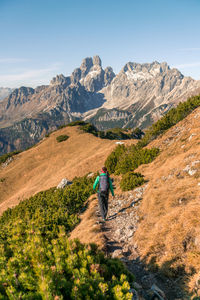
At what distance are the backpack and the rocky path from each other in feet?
5.88

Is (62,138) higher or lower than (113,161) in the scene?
higher

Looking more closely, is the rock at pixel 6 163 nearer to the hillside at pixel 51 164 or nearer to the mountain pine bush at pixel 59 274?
the hillside at pixel 51 164

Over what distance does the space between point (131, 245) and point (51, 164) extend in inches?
1511

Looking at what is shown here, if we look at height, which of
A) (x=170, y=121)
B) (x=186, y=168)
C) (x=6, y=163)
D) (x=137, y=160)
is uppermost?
(x=6, y=163)

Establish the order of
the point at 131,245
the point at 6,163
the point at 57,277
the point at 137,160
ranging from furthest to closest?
the point at 6,163 → the point at 137,160 → the point at 131,245 → the point at 57,277

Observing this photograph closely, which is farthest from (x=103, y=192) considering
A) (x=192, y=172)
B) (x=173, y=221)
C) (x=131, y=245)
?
(x=192, y=172)

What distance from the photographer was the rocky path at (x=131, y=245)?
4680mm

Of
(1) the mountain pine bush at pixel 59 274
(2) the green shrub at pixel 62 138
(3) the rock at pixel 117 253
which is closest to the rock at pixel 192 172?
(3) the rock at pixel 117 253

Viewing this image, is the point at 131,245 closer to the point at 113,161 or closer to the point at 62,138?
the point at 113,161

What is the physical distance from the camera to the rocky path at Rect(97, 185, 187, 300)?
4.68m

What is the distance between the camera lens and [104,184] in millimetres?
10414

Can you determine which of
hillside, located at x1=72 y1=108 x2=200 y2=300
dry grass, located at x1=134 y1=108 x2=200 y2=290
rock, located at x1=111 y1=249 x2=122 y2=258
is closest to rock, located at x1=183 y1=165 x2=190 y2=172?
hillside, located at x1=72 y1=108 x2=200 y2=300

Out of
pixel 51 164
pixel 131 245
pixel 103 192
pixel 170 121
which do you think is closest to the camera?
pixel 131 245

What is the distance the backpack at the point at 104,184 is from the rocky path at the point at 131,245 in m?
1.79
